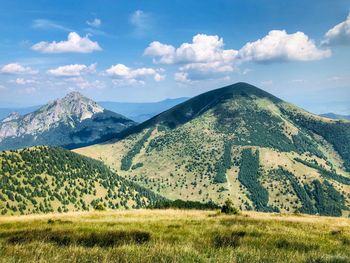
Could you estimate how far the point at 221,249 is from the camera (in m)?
10.2

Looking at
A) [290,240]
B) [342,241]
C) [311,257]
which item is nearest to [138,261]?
[311,257]

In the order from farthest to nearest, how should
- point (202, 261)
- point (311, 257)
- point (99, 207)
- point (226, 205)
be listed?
point (99, 207) < point (226, 205) < point (311, 257) < point (202, 261)

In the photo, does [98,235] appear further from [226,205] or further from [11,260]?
[226,205]

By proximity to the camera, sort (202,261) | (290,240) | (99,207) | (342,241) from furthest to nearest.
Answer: (99,207)
(342,241)
(290,240)
(202,261)

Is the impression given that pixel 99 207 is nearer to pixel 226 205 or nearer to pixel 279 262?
pixel 226 205

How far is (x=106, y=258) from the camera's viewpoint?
847 centimetres

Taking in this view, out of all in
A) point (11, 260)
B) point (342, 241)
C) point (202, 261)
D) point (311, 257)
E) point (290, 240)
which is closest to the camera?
point (11, 260)

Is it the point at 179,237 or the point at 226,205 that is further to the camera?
the point at 226,205

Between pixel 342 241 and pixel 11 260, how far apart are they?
12.7 metres

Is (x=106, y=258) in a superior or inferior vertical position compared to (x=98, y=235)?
superior

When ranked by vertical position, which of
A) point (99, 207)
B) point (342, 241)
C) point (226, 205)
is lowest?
point (99, 207)

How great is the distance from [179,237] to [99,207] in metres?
30.6

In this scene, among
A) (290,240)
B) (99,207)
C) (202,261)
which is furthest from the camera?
(99,207)

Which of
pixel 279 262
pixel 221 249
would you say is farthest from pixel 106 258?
pixel 279 262
